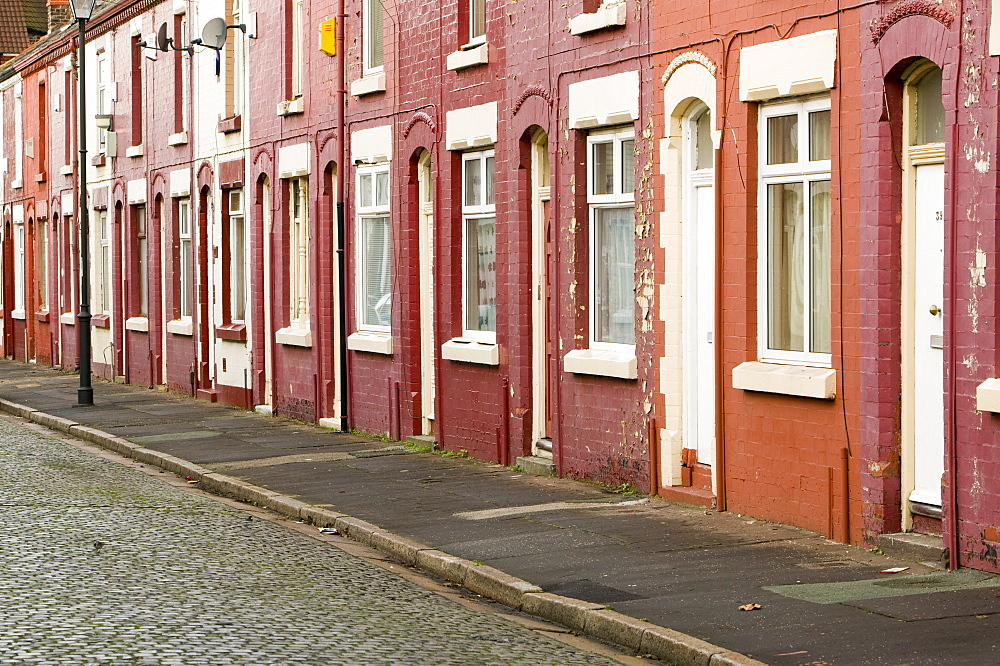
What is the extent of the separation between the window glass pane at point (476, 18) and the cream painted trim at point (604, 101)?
2631 mm

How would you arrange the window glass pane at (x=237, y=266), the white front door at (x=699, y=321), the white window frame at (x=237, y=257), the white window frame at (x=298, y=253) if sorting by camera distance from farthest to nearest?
the window glass pane at (x=237, y=266) → the white window frame at (x=237, y=257) → the white window frame at (x=298, y=253) → the white front door at (x=699, y=321)

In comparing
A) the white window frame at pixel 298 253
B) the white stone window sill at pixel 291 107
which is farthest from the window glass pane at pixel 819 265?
the white window frame at pixel 298 253

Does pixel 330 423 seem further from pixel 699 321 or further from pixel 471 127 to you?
pixel 699 321

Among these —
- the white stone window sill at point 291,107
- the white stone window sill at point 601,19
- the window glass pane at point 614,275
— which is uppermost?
the white stone window sill at point 291,107

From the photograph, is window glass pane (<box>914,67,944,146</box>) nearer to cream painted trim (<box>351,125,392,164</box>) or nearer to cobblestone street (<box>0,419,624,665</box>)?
cobblestone street (<box>0,419,624,665</box>)

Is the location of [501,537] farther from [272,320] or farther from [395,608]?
[272,320]

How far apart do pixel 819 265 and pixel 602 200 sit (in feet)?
10.7

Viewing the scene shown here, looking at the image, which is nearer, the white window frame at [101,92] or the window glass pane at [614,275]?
the window glass pane at [614,275]

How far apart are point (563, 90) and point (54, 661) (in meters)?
8.48

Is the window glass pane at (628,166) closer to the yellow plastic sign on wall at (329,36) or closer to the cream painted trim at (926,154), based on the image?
the cream painted trim at (926,154)

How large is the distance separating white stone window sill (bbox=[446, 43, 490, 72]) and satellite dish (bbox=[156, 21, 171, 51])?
1038 centimetres

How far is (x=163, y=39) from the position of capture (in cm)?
2634

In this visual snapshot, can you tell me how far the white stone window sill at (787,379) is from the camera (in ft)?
36.4

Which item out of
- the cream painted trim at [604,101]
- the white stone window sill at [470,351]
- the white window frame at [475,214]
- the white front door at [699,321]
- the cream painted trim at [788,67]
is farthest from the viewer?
the white window frame at [475,214]
